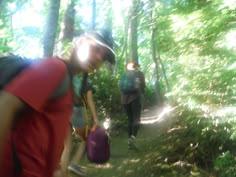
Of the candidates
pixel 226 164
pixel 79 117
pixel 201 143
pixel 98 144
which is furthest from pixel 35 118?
pixel 201 143

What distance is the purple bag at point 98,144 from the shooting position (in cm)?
569

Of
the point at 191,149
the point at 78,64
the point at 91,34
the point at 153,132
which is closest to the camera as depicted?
the point at 78,64

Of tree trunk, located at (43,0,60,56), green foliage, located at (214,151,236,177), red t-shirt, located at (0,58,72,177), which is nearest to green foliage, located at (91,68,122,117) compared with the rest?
tree trunk, located at (43,0,60,56)

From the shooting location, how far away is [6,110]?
4.21 feet

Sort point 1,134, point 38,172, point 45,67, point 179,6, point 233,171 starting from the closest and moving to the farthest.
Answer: point 1,134 < point 45,67 < point 38,172 < point 233,171 < point 179,6

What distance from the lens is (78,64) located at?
1.75 metres

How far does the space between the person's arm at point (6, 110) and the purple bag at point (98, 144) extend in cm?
440

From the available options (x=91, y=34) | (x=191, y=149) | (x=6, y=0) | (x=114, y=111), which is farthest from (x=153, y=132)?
(x=91, y=34)

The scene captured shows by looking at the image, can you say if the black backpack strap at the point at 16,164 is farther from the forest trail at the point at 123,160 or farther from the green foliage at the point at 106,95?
the green foliage at the point at 106,95

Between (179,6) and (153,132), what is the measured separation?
6.48 metres

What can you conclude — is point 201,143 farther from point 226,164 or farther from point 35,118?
point 35,118

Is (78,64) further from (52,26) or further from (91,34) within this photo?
(52,26)

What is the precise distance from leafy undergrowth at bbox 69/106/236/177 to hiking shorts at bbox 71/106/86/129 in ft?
5.54

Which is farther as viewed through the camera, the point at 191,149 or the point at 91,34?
the point at 191,149
